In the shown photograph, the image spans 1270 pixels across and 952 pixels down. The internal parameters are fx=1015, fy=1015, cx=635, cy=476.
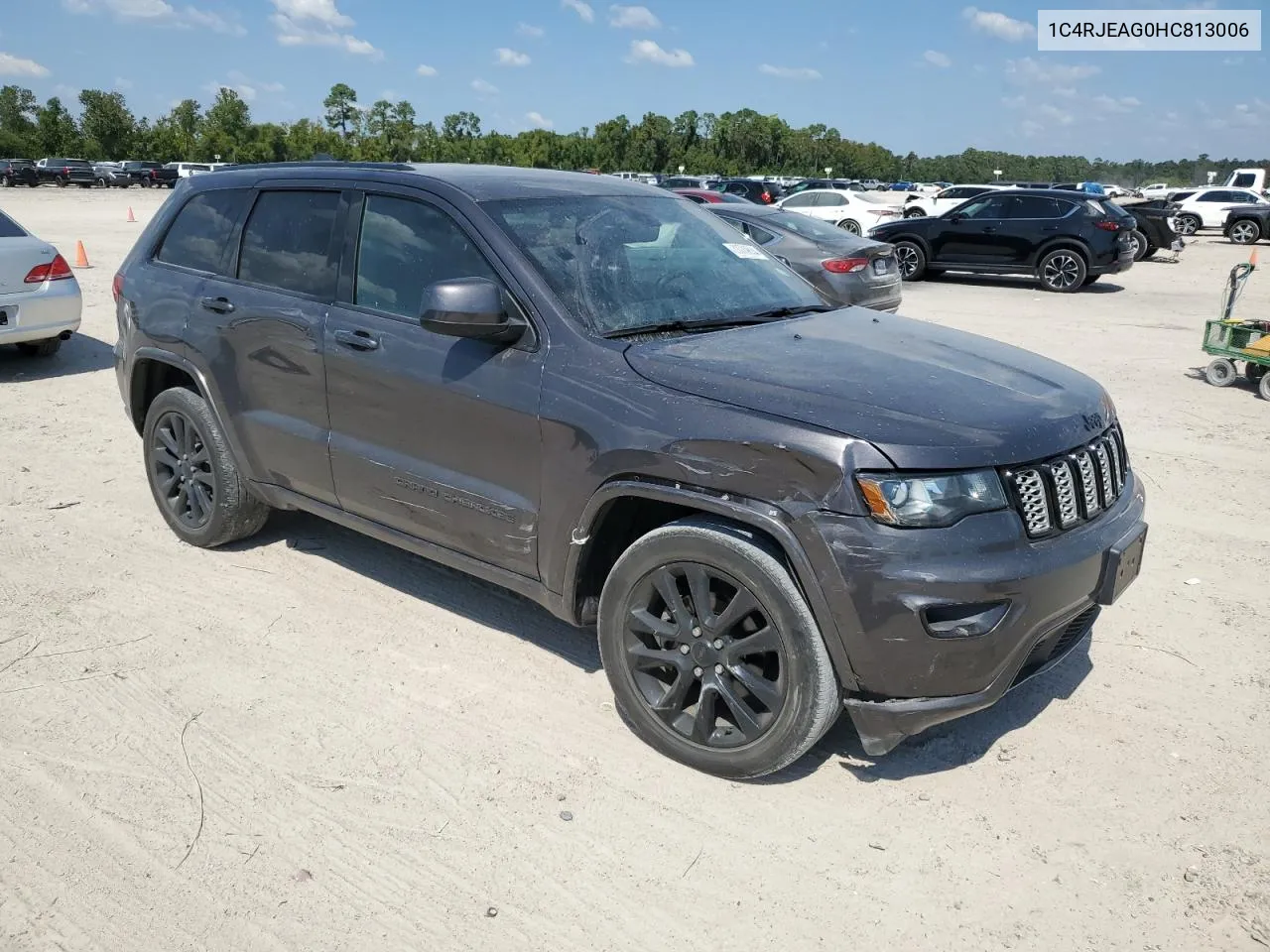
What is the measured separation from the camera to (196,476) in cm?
502

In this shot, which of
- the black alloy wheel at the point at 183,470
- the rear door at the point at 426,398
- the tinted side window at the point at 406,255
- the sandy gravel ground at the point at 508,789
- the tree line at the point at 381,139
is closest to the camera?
the sandy gravel ground at the point at 508,789

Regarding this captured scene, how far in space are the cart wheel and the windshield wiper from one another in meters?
6.59

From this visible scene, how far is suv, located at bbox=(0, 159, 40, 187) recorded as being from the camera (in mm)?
56438

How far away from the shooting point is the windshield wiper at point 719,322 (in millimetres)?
3564

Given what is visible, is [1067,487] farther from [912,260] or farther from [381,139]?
[381,139]

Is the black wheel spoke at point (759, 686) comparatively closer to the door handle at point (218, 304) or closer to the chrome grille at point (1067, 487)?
the chrome grille at point (1067, 487)

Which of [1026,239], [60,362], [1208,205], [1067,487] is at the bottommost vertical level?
[60,362]

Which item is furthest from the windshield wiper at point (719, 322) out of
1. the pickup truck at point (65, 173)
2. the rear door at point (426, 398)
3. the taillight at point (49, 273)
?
the pickup truck at point (65, 173)

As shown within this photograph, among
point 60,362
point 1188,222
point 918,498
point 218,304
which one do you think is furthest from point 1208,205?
→ point 918,498

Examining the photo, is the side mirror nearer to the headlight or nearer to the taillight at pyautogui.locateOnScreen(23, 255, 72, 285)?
the headlight

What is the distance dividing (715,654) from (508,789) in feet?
2.61

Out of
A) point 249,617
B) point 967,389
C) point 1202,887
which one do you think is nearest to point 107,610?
point 249,617

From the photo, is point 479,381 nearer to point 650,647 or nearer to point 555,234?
point 555,234

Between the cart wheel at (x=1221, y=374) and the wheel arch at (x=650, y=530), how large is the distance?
25.1 ft
